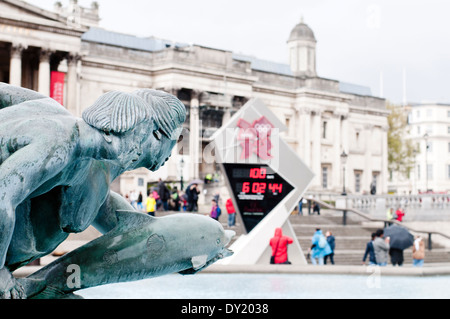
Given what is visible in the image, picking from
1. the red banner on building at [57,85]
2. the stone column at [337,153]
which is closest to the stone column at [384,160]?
the stone column at [337,153]

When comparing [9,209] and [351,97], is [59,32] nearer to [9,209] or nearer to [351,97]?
[351,97]

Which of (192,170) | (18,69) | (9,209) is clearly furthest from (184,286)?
(192,170)

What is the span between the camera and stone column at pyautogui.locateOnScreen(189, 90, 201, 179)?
1977 inches

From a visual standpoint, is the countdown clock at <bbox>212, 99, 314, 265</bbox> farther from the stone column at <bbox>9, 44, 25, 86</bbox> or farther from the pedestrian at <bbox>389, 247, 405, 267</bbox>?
the stone column at <bbox>9, 44, 25, 86</bbox>

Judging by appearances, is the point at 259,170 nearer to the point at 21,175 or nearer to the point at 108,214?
the point at 108,214

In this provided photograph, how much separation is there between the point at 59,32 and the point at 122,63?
25.4 feet

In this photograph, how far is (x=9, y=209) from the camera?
2092 millimetres

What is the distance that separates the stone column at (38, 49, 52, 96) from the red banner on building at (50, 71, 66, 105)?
295 mm

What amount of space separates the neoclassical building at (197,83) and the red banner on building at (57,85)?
6cm

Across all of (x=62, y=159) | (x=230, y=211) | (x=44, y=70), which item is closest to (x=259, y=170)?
(x=230, y=211)

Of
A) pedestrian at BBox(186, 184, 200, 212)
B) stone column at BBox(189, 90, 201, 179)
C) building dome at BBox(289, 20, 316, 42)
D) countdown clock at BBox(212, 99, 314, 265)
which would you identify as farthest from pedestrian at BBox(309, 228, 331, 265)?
building dome at BBox(289, 20, 316, 42)

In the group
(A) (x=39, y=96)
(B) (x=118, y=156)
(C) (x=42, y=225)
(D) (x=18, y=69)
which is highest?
(D) (x=18, y=69)

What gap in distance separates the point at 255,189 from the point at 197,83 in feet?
123
